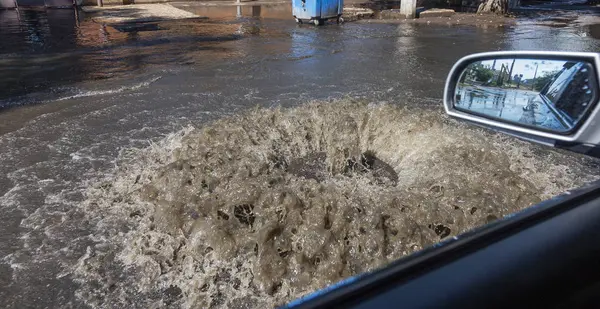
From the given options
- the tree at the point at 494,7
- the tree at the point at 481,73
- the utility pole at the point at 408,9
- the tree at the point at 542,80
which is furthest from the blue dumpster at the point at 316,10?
the tree at the point at 542,80

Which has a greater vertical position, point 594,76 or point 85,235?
point 594,76

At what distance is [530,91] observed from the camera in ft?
8.14

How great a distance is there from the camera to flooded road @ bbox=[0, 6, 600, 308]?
305 centimetres

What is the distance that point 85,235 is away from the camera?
346 centimetres

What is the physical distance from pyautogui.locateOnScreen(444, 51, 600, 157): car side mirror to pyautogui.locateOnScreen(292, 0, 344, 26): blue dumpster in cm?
1387

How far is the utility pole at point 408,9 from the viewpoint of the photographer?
1867 cm

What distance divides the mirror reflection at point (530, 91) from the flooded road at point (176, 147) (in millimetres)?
1075

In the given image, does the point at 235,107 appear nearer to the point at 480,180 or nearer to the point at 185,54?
the point at 480,180

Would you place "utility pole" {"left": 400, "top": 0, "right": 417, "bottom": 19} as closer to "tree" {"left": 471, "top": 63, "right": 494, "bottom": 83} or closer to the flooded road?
the flooded road

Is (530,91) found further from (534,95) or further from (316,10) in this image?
(316,10)

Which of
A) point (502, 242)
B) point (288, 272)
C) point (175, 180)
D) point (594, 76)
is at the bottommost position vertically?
point (288, 272)

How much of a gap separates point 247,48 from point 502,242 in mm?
11202

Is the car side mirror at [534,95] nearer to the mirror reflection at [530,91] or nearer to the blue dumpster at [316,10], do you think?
the mirror reflection at [530,91]

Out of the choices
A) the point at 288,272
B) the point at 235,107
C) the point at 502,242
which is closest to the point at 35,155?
the point at 235,107
